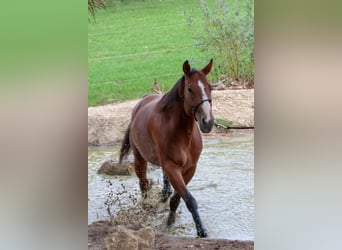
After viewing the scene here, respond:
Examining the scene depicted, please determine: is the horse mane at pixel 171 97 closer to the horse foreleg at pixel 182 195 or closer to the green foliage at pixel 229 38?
the green foliage at pixel 229 38

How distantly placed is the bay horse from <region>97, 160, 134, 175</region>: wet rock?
0.03 m

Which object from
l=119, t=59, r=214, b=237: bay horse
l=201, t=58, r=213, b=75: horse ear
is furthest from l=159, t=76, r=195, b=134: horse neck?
l=201, t=58, r=213, b=75: horse ear

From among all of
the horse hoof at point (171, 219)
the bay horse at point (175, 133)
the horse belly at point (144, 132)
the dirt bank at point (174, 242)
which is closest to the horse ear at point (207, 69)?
the bay horse at point (175, 133)

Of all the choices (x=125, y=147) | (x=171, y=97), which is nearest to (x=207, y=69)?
(x=171, y=97)

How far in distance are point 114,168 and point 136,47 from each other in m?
0.68

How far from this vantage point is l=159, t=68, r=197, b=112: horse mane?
2.79 metres

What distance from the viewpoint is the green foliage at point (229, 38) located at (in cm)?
274

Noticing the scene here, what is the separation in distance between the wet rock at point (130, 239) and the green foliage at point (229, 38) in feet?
3.07

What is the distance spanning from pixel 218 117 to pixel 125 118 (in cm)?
52

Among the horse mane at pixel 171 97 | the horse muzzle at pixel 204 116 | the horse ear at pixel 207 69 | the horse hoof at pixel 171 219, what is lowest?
the horse hoof at pixel 171 219

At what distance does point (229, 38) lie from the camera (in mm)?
2791
